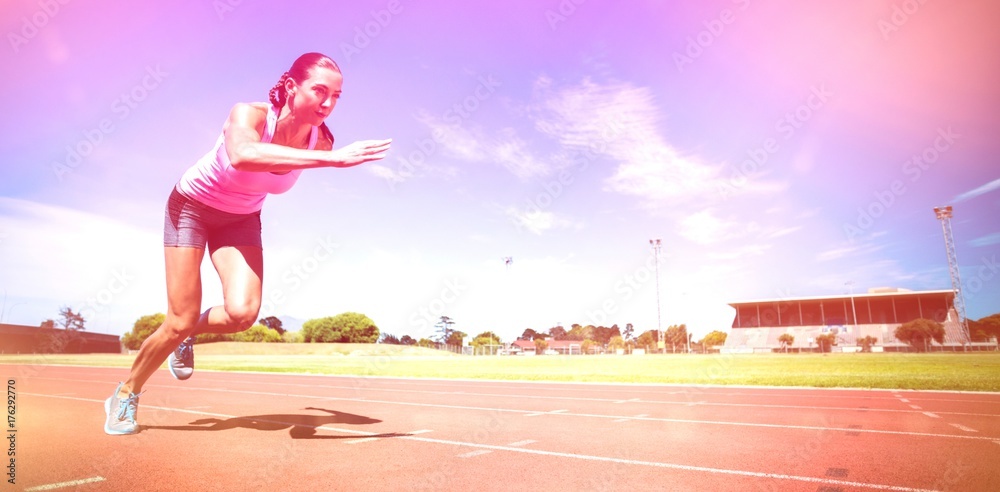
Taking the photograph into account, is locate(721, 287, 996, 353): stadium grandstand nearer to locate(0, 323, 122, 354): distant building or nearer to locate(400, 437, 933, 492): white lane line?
locate(400, 437, 933, 492): white lane line

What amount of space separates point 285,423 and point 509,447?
295 centimetres

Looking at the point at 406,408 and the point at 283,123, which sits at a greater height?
the point at 283,123

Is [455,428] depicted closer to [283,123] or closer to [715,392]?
[283,123]

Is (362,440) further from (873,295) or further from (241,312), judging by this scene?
(873,295)

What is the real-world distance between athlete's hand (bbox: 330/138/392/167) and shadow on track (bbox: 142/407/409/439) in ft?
10.7

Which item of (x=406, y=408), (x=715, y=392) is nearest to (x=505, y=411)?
(x=406, y=408)

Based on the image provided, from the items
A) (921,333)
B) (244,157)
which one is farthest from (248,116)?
(921,333)

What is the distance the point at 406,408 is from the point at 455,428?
8.30 feet

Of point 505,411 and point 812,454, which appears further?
point 505,411

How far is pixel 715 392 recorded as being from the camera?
12.0 meters

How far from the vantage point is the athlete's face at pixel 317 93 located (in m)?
3.97

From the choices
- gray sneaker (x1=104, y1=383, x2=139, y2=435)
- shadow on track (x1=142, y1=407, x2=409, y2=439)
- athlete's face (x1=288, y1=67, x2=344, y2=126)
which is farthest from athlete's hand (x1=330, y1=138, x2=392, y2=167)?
gray sneaker (x1=104, y1=383, x2=139, y2=435)

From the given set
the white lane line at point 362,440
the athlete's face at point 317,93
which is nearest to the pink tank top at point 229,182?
the athlete's face at point 317,93

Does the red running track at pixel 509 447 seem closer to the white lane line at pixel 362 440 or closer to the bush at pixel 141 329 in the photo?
the white lane line at pixel 362 440
